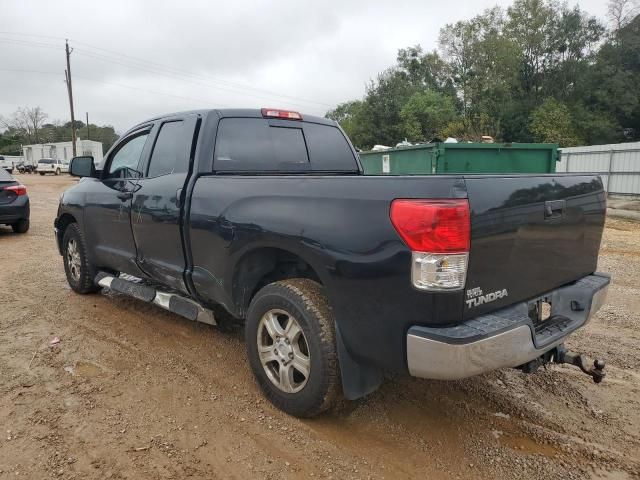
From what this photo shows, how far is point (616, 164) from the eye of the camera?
18.1 meters

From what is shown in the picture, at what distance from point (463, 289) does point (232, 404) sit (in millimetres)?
1739

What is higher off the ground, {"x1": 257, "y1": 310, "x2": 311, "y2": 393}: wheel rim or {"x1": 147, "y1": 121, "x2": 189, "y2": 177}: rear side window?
{"x1": 147, "y1": 121, "x2": 189, "y2": 177}: rear side window

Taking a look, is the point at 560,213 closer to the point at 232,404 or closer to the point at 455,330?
the point at 455,330

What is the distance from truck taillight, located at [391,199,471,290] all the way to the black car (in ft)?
34.0

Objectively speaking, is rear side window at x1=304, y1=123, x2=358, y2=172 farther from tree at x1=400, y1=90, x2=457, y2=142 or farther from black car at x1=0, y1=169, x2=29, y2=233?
tree at x1=400, y1=90, x2=457, y2=142

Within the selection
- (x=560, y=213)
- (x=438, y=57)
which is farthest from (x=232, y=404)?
(x=438, y=57)

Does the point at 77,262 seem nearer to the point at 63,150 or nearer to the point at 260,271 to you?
the point at 260,271

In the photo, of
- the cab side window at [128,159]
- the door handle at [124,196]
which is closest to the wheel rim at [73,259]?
the cab side window at [128,159]

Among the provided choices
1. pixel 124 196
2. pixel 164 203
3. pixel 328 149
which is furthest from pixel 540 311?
pixel 124 196

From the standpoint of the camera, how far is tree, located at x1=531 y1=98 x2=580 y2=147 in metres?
34.7

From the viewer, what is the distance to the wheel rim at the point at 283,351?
2920 mm

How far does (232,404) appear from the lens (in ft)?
10.5

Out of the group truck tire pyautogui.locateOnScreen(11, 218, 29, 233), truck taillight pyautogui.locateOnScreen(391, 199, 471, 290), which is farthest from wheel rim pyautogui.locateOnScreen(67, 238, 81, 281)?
truck tire pyautogui.locateOnScreen(11, 218, 29, 233)

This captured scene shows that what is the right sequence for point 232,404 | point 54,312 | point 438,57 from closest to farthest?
1. point 232,404
2. point 54,312
3. point 438,57
